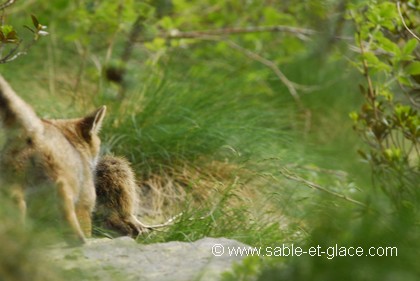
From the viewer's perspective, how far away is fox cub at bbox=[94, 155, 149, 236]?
5.11m

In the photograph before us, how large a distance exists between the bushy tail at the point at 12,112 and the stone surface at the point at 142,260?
0.52 metres

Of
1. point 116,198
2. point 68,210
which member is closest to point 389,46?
point 116,198

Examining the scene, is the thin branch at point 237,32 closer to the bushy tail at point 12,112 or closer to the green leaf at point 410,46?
the green leaf at point 410,46

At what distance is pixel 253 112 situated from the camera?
8.30 m

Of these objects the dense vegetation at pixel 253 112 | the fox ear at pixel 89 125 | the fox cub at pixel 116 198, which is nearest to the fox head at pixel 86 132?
the fox ear at pixel 89 125

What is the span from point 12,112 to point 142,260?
0.80 meters

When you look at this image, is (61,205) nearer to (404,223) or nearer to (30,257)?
(30,257)

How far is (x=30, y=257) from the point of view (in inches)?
134

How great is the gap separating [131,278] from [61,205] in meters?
0.43

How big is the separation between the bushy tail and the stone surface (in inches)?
20.3

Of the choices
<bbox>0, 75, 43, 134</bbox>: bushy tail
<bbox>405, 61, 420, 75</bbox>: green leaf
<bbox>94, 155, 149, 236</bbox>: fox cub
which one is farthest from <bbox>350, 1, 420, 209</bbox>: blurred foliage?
<bbox>0, 75, 43, 134</bbox>: bushy tail

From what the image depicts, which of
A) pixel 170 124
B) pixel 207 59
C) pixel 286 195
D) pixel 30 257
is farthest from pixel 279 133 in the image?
pixel 30 257

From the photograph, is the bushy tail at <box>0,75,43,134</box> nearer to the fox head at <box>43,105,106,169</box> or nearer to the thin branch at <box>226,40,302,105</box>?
the fox head at <box>43,105,106,169</box>

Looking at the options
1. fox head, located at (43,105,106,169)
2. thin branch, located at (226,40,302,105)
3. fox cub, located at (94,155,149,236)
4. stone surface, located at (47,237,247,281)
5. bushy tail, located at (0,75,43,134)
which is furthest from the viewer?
thin branch, located at (226,40,302,105)
